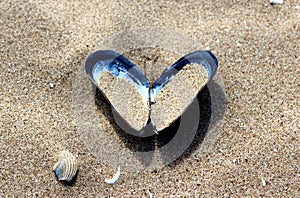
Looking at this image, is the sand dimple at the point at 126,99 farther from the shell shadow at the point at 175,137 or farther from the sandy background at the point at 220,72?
the sandy background at the point at 220,72

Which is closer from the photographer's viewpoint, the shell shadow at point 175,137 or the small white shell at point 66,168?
the small white shell at point 66,168

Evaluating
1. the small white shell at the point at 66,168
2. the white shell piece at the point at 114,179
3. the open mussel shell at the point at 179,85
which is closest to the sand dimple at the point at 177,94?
the open mussel shell at the point at 179,85

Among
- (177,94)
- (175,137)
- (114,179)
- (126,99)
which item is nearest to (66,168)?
(114,179)

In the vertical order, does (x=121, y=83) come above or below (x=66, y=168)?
above

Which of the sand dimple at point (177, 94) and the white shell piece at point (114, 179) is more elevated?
the sand dimple at point (177, 94)

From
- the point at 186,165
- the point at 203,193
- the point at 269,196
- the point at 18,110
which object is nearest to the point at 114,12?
the point at 18,110

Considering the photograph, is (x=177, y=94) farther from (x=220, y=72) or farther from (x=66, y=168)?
(x=66, y=168)
